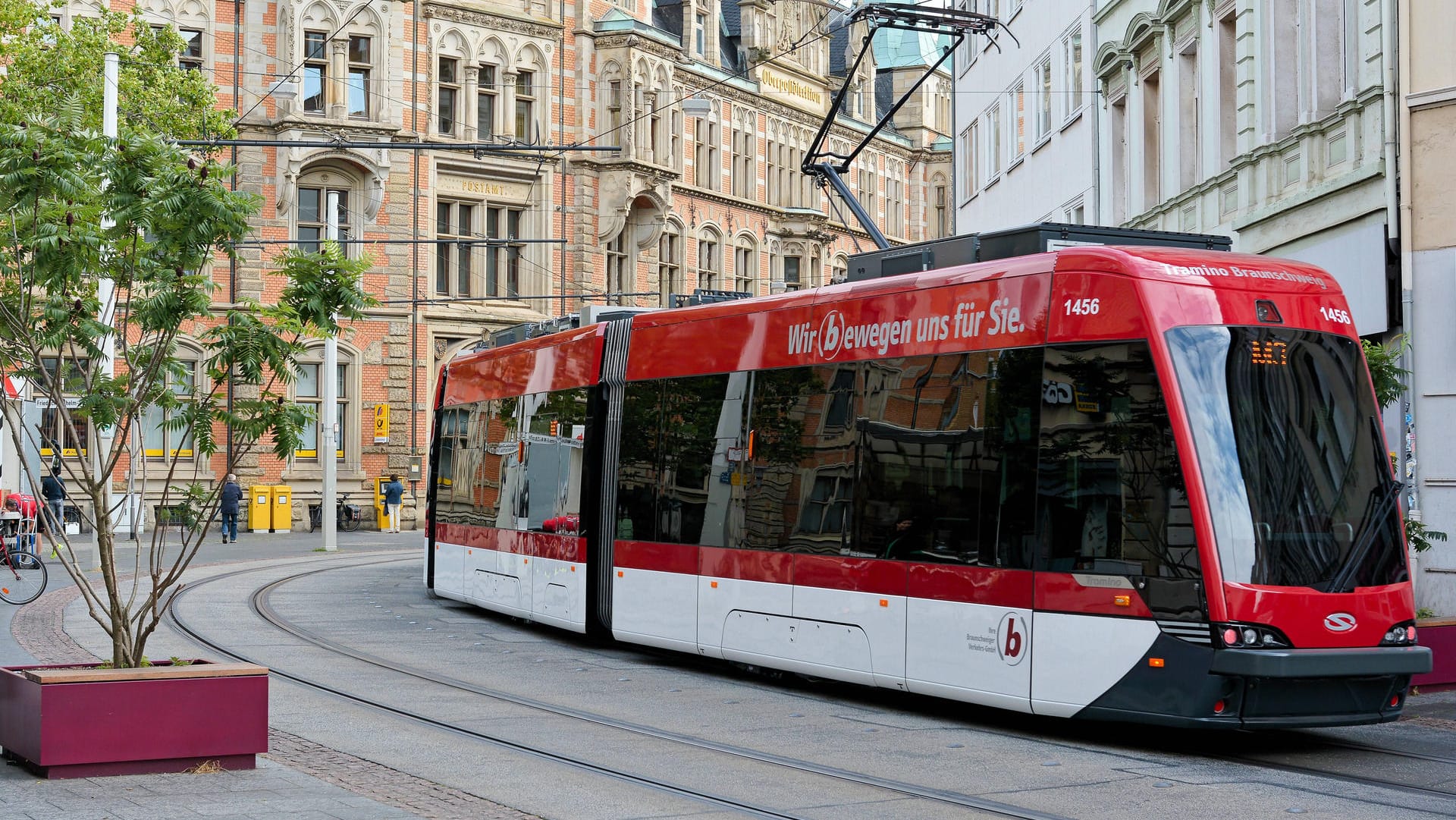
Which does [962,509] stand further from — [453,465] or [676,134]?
[676,134]

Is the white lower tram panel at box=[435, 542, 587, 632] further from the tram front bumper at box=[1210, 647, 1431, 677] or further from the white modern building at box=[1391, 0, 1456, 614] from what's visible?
the white modern building at box=[1391, 0, 1456, 614]

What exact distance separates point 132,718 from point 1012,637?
5253 mm

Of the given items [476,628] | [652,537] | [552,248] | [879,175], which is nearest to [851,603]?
[652,537]

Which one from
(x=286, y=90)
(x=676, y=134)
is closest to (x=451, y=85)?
(x=286, y=90)

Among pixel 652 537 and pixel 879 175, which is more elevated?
pixel 879 175

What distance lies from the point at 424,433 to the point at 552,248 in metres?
7.02

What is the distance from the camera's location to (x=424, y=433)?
48438mm

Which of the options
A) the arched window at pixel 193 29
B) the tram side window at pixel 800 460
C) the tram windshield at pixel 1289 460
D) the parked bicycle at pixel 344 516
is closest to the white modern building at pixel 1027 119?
the tram side window at pixel 800 460

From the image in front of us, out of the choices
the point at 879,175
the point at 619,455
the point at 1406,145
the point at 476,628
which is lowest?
the point at 476,628

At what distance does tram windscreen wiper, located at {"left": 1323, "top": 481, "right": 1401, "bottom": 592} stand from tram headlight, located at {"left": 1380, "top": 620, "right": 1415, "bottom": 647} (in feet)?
1.32

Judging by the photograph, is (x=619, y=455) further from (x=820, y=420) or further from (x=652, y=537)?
(x=820, y=420)

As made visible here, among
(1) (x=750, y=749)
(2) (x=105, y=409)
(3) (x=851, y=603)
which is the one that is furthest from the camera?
(3) (x=851, y=603)

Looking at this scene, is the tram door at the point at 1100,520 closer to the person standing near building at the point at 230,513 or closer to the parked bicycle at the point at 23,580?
the parked bicycle at the point at 23,580

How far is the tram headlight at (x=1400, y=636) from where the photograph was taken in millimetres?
10734
